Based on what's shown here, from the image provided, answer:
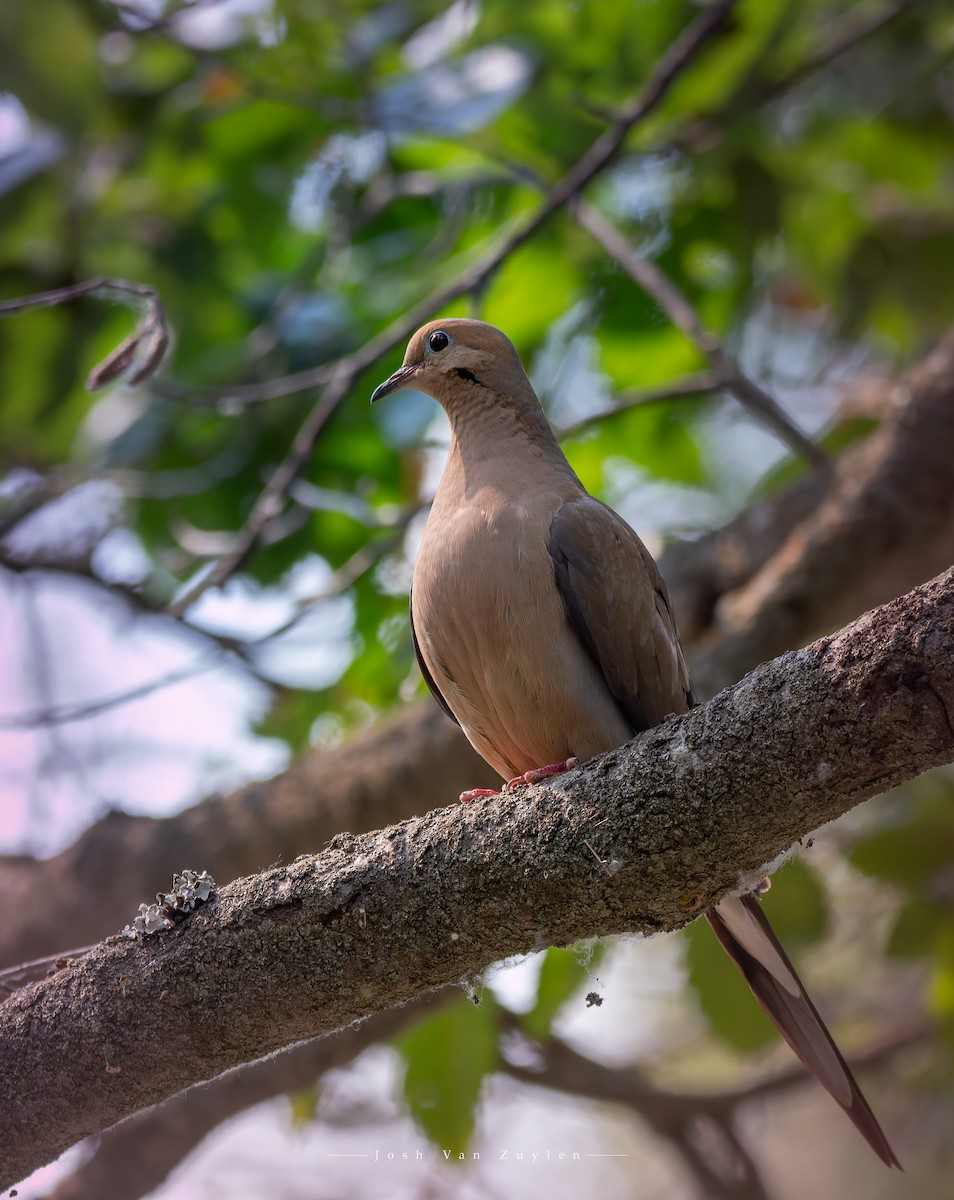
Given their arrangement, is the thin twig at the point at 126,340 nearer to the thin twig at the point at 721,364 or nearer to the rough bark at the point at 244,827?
the thin twig at the point at 721,364

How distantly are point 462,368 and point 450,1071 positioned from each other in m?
2.47

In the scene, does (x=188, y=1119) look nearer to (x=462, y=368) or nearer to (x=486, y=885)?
(x=462, y=368)

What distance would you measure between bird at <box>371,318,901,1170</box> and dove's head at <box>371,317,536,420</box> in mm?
429

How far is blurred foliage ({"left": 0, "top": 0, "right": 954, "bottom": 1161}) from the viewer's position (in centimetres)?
509

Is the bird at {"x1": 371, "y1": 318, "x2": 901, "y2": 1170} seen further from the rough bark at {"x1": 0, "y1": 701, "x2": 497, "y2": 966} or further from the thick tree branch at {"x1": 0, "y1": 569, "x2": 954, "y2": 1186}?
the rough bark at {"x1": 0, "y1": 701, "x2": 497, "y2": 966}

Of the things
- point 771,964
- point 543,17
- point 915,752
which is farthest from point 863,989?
point 915,752

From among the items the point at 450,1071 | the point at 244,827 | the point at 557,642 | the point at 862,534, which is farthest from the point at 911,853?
the point at 244,827

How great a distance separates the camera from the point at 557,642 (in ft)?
9.68

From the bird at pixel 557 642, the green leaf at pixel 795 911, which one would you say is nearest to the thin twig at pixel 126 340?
the bird at pixel 557 642

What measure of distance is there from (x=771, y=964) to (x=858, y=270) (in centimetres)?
371

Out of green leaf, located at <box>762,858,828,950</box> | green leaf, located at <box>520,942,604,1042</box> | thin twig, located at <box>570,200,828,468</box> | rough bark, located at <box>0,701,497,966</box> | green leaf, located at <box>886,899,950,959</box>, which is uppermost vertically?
thin twig, located at <box>570,200,828,468</box>

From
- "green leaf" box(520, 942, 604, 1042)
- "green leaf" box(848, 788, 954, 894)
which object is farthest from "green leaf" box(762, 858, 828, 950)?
"green leaf" box(520, 942, 604, 1042)

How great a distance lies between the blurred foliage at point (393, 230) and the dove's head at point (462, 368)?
49.5 inches

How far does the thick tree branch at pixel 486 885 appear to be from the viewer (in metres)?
1.70
